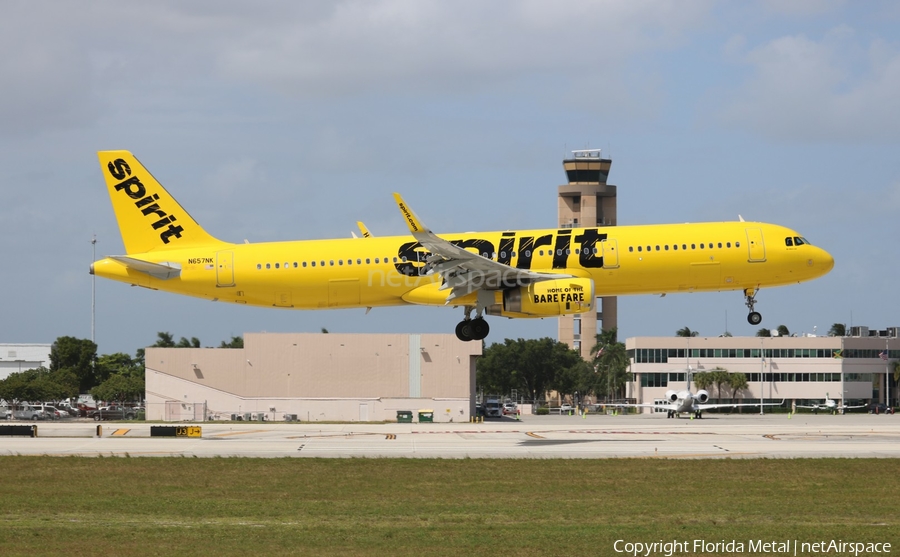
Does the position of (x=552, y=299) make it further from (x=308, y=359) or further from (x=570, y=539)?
(x=308, y=359)

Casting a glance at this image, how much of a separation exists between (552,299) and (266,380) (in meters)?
69.0

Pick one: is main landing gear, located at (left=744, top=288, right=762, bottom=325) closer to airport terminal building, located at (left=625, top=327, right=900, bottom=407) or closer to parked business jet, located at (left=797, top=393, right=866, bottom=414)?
parked business jet, located at (left=797, top=393, right=866, bottom=414)

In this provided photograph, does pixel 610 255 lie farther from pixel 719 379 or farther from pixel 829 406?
pixel 719 379

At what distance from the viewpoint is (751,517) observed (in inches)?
1405

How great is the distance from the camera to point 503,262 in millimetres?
57938

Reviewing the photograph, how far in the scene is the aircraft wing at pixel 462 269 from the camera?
5428 centimetres

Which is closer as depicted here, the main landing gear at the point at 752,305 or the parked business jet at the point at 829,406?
the main landing gear at the point at 752,305

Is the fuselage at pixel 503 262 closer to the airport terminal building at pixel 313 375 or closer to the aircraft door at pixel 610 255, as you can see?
the aircraft door at pixel 610 255

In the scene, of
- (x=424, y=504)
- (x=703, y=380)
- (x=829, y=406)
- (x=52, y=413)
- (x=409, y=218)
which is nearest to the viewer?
(x=424, y=504)

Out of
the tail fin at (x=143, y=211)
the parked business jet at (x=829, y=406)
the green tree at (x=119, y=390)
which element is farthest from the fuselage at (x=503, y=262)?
the green tree at (x=119, y=390)

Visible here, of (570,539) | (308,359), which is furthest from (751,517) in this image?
(308,359)

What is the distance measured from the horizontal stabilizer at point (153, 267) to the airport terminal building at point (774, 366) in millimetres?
120324

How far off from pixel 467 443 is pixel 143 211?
70.9 feet

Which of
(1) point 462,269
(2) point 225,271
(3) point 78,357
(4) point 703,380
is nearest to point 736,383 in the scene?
(4) point 703,380
